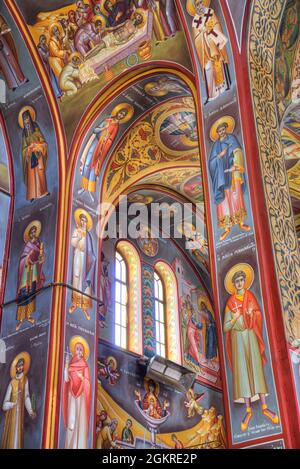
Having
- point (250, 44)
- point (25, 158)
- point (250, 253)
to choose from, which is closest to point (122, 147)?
point (25, 158)

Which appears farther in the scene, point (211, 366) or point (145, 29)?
point (211, 366)

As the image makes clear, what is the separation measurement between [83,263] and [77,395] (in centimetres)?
247

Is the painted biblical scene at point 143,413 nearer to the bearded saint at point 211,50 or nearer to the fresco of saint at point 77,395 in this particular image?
the fresco of saint at point 77,395

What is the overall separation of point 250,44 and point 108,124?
12.2 feet

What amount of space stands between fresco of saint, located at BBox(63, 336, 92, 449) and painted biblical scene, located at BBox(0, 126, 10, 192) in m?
3.56

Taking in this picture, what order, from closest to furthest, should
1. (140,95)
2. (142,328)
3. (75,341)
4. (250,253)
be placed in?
(250,253)
(75,341)
(140,95)
(142,328)

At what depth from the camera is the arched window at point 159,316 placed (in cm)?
1550

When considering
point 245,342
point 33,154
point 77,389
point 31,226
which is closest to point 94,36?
point 33,154

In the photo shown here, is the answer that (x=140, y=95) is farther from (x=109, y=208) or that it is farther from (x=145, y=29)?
(x=109, y=208)

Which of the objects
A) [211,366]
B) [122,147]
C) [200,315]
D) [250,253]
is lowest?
[250,253]

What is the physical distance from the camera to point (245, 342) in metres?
7.89

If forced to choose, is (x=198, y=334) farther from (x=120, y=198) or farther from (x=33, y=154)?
(x=33, y=154)

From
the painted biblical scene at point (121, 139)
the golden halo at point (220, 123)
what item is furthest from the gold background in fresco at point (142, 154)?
the golden halo at point (220, 123)

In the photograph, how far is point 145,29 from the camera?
11.6 metres
